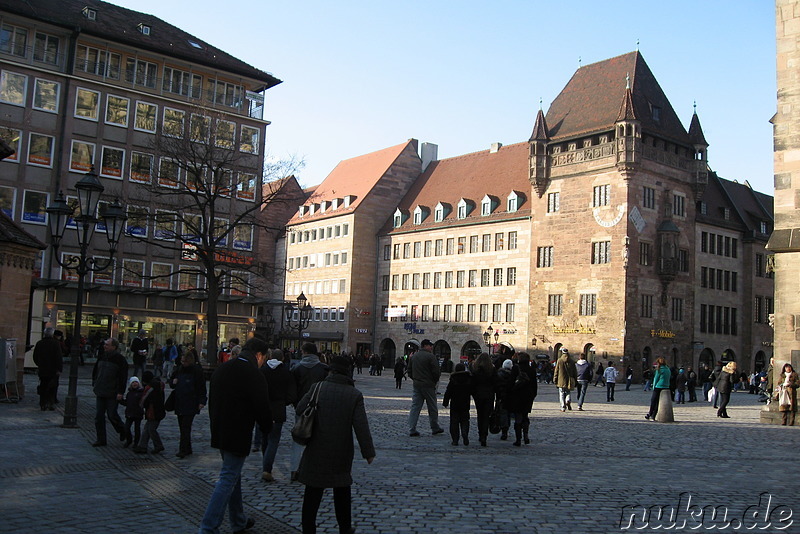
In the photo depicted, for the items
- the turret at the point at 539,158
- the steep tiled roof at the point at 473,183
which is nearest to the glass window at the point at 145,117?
the turret at the point at 539,158

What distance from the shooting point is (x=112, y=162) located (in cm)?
4803

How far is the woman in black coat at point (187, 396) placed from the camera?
12.6m

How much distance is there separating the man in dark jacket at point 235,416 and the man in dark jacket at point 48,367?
40.0ft

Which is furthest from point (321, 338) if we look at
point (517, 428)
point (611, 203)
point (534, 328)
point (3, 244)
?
point (517, 428)

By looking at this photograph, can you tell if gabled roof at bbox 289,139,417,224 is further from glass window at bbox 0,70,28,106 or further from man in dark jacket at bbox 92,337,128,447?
man in dark jacket at bbox 92,337,128,447

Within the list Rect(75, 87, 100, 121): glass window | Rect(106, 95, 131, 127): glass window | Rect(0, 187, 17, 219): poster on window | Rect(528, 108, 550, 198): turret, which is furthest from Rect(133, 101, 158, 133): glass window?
Rect(528, 108, 550, 198): turret

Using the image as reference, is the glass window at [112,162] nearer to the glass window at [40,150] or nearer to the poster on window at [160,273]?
the glass window at [40,150]

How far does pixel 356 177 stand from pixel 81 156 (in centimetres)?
3766

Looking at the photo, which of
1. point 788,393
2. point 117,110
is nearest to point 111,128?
point 117,110

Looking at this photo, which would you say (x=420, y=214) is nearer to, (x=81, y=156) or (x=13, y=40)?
(x=81, y=156)

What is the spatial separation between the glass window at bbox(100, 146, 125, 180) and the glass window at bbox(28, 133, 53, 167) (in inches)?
113

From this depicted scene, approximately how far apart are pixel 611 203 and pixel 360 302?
2754 cm

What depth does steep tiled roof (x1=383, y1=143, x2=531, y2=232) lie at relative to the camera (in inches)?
2665

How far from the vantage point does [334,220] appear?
79500 millimetres
